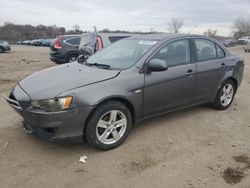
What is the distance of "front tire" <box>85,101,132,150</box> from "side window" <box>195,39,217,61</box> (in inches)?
75.2

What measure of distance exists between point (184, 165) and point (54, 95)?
5.96 feet

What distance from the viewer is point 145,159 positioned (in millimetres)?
3303

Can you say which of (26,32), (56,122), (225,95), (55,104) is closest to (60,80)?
(55,104)

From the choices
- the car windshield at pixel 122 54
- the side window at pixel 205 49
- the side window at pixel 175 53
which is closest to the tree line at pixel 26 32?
the car windshield at pixel 122 54

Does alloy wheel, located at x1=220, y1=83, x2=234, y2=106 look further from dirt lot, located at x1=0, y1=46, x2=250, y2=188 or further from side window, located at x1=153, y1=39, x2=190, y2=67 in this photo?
side window, located at x1=153, y1=39, x2=190, y2=67

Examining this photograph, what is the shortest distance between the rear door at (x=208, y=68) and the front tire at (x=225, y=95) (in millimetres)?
209

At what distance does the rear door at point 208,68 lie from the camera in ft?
14.9

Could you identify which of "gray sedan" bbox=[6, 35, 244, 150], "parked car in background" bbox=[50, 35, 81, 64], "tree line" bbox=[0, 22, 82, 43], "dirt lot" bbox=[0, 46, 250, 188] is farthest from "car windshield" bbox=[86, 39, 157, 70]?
"tree line" bbox=[0, 22, 82, 43]

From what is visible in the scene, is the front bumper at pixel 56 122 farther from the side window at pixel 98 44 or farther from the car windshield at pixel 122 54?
the side window at pixel 98 44

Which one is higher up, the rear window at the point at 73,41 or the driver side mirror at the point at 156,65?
the rear window at the point at 73,41

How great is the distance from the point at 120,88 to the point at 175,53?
1.35 m

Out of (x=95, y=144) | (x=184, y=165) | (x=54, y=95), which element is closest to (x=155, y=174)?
(x=184, y=165)

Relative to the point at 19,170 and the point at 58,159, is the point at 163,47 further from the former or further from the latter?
the point at 19,170

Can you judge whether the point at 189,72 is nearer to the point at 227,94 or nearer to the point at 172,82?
the point at 172,82
